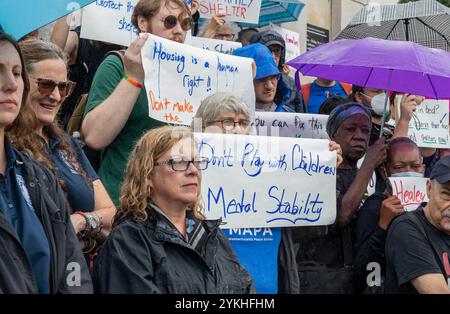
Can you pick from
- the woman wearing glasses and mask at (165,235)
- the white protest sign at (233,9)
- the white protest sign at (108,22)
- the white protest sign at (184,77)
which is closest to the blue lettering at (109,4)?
the white protest sign at (108,22)

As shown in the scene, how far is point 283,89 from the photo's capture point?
6.57 metres

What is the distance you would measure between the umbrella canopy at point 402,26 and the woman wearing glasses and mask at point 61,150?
2676mm

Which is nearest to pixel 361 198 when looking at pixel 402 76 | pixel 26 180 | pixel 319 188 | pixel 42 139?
pixel 319 188

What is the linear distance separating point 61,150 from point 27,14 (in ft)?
4.05

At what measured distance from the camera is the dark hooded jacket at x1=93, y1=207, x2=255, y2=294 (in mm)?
3281

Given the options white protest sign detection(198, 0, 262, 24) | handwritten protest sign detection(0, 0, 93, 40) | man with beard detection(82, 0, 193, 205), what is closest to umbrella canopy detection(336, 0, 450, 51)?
white protest sign detection(198, 0, 262, 24)

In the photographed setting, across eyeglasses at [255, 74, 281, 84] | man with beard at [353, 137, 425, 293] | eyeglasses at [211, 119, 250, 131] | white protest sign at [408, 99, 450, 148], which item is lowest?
man with beard at [353, 137, 425, 293]

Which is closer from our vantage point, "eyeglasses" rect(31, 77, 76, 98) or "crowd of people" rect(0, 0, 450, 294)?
"crowd of people" rect(0, 0, 450, 294)

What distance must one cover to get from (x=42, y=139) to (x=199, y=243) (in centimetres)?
85

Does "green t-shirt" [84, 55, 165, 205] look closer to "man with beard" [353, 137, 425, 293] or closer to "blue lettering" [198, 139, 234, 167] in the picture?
"blue lettering" [198, 139, 234, 167]

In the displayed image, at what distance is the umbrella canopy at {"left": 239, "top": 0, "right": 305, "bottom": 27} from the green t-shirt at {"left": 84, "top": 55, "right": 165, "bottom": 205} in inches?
163

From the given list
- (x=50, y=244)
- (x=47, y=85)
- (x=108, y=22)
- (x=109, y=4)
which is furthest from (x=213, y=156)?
(x=109, y=4)

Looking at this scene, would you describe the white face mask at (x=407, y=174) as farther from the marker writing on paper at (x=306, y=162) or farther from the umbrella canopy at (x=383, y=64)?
the marker writing on paper at (x=306, y=162)

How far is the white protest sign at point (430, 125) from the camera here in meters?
7.16
